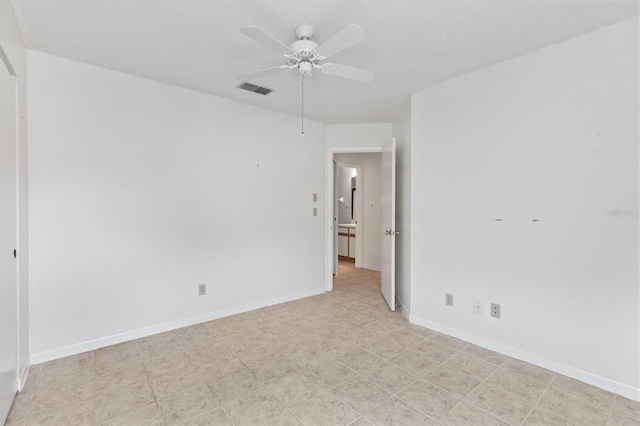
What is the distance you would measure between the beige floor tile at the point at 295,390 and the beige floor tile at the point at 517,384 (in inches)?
49.2

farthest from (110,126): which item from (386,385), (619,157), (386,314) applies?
(619,157)

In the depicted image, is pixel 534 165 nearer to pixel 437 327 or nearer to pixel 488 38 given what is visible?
pixel 488 38

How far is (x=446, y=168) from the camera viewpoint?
2.98 meters

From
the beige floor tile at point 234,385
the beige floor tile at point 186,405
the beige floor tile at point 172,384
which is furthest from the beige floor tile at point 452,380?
the beige floor tile at point 172,384

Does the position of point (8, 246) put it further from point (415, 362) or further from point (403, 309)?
point (403, 309)

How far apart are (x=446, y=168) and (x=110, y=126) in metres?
3.15

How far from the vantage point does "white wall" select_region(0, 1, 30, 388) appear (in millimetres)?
2051

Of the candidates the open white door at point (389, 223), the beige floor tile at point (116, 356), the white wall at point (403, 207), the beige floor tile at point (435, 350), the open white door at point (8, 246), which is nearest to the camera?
the open white door at point (8, 246)

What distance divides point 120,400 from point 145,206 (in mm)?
1635

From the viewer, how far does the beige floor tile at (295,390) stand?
196 cm

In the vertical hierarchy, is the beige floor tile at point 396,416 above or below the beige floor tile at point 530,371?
below

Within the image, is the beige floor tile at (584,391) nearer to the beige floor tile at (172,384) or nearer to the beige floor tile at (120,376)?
the beige floor tile at (172,384)

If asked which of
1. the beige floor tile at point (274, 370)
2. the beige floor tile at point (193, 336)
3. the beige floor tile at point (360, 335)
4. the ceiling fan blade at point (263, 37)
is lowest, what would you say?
the beige floor tile at point (274, 370)

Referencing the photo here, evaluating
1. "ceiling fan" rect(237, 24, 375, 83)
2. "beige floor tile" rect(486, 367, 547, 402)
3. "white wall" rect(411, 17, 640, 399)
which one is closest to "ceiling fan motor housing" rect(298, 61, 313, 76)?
"ceiling fan" rect(237, 24, 375, 83)
